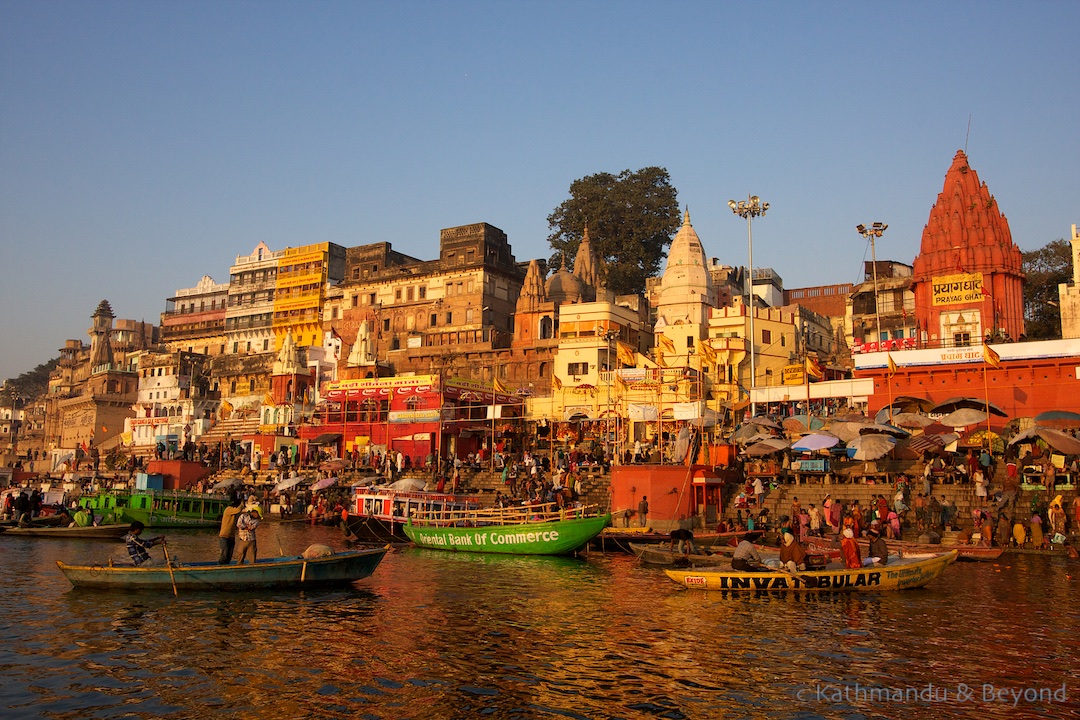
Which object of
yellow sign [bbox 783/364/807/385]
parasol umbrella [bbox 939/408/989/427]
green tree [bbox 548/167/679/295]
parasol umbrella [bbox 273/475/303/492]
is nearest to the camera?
parasol umbrella [bbox 939/408/989/427]

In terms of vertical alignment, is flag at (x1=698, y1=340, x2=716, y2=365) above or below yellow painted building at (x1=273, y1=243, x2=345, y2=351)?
below

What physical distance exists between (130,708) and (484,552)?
17.3 m

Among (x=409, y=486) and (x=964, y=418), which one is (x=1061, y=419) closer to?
(x=964, y=418)

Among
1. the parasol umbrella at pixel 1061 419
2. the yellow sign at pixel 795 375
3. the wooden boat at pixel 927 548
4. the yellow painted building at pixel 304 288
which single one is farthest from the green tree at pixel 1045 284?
the yellow painted building at pixel 304 288

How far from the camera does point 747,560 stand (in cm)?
1853

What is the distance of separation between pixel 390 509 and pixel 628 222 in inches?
1552

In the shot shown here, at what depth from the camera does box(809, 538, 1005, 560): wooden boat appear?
22828mm

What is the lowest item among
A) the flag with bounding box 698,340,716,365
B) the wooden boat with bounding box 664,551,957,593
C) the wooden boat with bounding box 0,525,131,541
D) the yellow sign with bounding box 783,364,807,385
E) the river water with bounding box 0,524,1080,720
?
the wooden boat with bounding box 0,525,131,541

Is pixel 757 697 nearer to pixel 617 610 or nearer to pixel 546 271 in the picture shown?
pixel 617 610

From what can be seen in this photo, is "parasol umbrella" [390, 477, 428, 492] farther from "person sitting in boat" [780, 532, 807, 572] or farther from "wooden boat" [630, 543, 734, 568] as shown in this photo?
"person sitting in boat" [780, 532, 807, 572]

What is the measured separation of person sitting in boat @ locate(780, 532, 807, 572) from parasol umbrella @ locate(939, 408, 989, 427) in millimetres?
15234

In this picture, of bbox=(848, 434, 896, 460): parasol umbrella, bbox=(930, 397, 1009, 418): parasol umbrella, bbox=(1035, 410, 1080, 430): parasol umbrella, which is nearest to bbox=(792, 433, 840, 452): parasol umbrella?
bbox=(848, 434, 896, 460): parasol umbrella

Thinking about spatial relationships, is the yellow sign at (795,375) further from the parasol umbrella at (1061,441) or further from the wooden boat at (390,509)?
the wooden boat at (390,509)

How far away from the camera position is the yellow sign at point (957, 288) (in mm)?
40719
